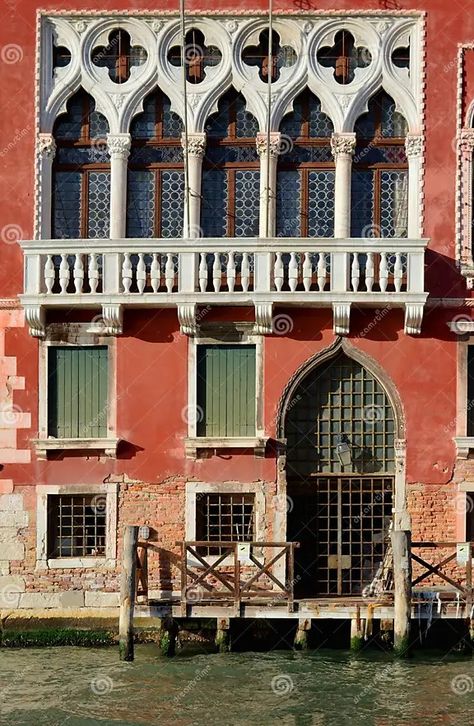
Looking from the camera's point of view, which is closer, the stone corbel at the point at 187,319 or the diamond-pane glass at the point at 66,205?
the stone corbel at the point at 187,319

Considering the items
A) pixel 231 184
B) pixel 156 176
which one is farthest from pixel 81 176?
pixel 231 184

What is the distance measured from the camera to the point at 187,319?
907 inches

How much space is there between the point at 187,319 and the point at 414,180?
4.03m

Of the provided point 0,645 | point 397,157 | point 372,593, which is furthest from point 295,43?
point 0,645

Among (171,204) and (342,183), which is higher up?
(342,183)

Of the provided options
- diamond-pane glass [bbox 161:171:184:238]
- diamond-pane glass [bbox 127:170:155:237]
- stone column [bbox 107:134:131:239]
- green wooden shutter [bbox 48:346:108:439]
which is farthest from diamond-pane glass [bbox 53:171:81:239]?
green wooden shutter [bbox 48:346:108:439]

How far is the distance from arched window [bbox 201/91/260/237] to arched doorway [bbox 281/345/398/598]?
2565 mm

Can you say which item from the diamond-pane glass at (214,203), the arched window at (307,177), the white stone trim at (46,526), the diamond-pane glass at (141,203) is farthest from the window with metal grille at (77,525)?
the arched window at (307,177)

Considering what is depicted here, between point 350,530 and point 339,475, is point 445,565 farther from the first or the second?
point 339,475

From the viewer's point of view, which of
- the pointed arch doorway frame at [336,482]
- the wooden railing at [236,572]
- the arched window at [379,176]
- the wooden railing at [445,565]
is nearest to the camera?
the wooden railing at [236,572]

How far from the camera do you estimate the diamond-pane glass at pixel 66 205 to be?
23.8 metres

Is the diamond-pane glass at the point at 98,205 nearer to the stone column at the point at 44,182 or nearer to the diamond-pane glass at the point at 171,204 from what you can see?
the stone column at the point at 44,182

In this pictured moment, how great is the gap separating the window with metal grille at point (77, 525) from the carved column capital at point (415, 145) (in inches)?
274

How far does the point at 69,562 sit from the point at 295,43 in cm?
854
